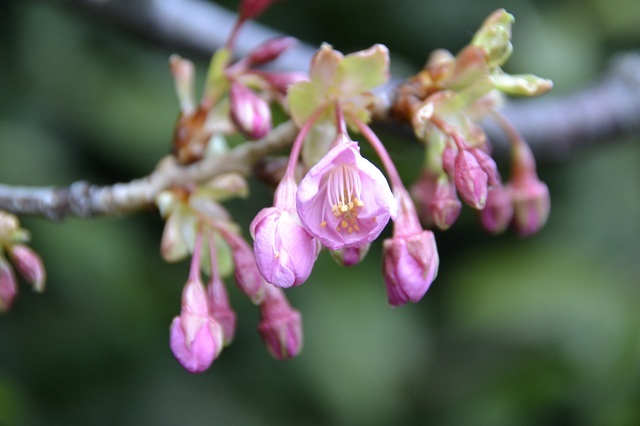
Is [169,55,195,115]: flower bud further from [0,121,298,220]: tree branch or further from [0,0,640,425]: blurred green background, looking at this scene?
[0,0,640,425]: blurred green background

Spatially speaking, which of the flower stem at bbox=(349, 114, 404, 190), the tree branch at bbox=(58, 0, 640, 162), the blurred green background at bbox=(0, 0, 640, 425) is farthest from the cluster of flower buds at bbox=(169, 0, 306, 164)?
the blurred green background at bbox=(0, 0, 640, 425)

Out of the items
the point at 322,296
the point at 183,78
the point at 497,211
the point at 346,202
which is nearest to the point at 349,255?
the point at 346,202

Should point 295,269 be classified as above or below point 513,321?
above

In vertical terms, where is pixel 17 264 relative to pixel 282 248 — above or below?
below

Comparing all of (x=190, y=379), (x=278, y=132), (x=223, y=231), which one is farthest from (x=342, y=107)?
(x=190, y=379)

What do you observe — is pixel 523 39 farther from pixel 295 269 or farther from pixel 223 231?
pixel 295 269

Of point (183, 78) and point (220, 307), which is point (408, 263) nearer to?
point (220, 307)
